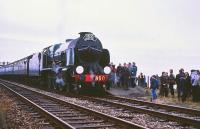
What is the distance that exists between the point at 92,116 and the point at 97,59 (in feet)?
35.2

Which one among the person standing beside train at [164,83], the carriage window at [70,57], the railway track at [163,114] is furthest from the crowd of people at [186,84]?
the carriage window at [70,57]

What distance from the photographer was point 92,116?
1180cm

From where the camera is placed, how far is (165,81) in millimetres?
22391

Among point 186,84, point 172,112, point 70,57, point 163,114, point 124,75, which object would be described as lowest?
point 172,112

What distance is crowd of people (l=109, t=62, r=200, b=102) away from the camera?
18.9m

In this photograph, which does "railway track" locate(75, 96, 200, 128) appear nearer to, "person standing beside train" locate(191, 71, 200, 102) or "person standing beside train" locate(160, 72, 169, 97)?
"person standing beside train" locate(191, 71, 200, 102)

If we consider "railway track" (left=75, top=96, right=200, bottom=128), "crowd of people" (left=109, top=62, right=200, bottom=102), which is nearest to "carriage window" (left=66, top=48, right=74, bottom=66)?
"crowd of people" (left=109, top=62, right=200, bottom=102)

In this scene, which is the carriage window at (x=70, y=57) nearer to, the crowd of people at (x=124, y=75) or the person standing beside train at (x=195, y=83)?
the crowd of people at (x=124, y=75)

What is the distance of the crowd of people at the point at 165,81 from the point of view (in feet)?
62.0

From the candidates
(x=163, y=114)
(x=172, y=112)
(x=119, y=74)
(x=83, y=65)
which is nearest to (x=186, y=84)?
(x=83, y=65)

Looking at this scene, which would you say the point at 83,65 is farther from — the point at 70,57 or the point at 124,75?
the point at 124,75

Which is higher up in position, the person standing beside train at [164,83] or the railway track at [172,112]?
the person standing beside train at [164,83]

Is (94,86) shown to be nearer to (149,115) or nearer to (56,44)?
(56,44)

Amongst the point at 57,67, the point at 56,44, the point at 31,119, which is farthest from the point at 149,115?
the point at 56,44
